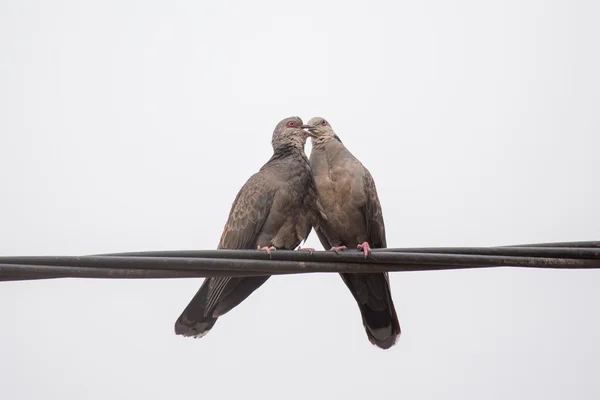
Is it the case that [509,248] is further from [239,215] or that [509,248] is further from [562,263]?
[239,215]

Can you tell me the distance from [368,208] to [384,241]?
343 millimetres

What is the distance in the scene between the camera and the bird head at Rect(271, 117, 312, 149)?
6.60 meters

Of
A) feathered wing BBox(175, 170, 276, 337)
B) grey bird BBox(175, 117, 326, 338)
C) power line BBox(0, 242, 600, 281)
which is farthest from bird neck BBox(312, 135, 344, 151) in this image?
power line BBox(0, 242, 600, 281)

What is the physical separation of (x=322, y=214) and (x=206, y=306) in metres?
1.17

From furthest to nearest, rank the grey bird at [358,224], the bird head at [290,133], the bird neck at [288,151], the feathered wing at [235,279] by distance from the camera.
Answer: the bird head at [290,133], the bird neck at [288,151], the grey bird at [358,224], the feathered wing at [235,279]

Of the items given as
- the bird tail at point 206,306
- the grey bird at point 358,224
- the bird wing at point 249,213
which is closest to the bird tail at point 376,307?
the grey bird at point 358,224

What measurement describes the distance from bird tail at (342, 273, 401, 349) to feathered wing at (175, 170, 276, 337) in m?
0.81

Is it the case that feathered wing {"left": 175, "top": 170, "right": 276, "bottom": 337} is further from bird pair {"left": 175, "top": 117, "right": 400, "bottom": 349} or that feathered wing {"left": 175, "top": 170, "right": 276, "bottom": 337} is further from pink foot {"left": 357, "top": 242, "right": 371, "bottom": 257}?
pink foot {"left": 357, "top": 242, "right": 371, "bottom": 257}

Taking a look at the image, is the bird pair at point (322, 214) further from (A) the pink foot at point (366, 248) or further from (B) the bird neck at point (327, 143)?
(A) the pink foot at point (366, 248)

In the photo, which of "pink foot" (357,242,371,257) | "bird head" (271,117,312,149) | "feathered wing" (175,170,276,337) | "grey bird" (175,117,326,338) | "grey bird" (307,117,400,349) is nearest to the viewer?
"pink foot" (357,242,371,257)

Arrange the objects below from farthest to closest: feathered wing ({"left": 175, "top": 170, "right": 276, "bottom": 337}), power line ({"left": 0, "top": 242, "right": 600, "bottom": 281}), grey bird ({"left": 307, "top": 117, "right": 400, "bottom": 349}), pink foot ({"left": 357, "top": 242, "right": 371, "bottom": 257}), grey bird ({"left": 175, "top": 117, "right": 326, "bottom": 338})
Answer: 1. grey bird ({"left": 307, "top": 117, "right": 400, "bottom": 349})
2. grey bird ({"left": 175, "top": 117, "right": 326, "bottom": 338})
3. feathered wing ({"left": 175, "top": 170, "right": 276, "bottom": 337})
4. pink foot ({"left": 357, "top": 242, "right": 371, "bottom": 257})
5. power line ({"left": 0, "top": 242, "right": 600, "bottom": 281})

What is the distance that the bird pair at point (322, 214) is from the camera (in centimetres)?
600

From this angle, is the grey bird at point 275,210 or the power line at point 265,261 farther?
the grey bird at point 275,210

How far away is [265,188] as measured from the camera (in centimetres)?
603
